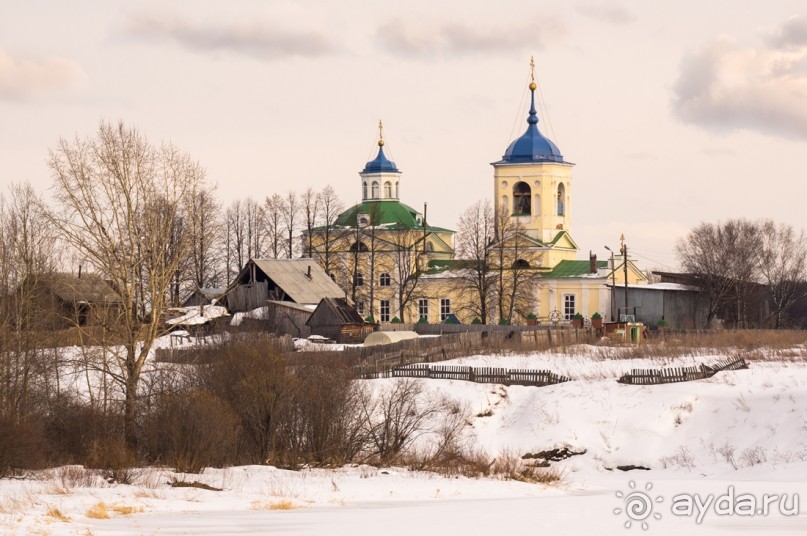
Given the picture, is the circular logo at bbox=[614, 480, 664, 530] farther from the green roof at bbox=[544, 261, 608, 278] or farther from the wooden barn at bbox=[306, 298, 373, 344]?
the green roof at bbox=[544, 261, 608, 278]

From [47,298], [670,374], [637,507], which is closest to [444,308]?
[47,298]

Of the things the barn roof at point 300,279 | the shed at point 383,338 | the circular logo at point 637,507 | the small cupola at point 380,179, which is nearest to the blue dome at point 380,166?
the small cupola at point 380,179

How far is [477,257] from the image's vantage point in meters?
63.1

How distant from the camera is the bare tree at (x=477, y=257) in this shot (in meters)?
61.9

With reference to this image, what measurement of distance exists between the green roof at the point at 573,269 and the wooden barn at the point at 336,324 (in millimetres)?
16736

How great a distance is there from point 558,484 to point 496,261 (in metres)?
41.6

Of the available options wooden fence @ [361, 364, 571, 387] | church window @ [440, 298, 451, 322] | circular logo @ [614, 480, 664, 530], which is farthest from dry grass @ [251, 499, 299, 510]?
church window @ [440, 298, 451, 322]

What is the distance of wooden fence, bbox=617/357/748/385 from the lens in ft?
113

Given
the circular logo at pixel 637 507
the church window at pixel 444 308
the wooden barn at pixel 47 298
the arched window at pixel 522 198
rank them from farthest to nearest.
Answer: the arched window at pixel 522 198, the church window at pixel 444 308, the wooden barn at pixel 47 298, the circular logo at pixel 637 507

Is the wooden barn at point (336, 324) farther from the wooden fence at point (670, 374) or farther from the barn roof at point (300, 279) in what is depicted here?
the wooden fence at point (670, 374)

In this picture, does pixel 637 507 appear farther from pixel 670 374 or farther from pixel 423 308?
pixel 423 308

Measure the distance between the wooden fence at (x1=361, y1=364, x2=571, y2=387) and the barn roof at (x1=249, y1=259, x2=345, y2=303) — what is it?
54.8 feet

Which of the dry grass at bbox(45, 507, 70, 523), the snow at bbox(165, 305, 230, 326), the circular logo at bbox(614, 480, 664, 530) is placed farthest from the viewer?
the snow at bbox(165, 305, 230, 326)

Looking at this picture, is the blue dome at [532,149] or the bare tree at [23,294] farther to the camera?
the blue dome at [532,149]
